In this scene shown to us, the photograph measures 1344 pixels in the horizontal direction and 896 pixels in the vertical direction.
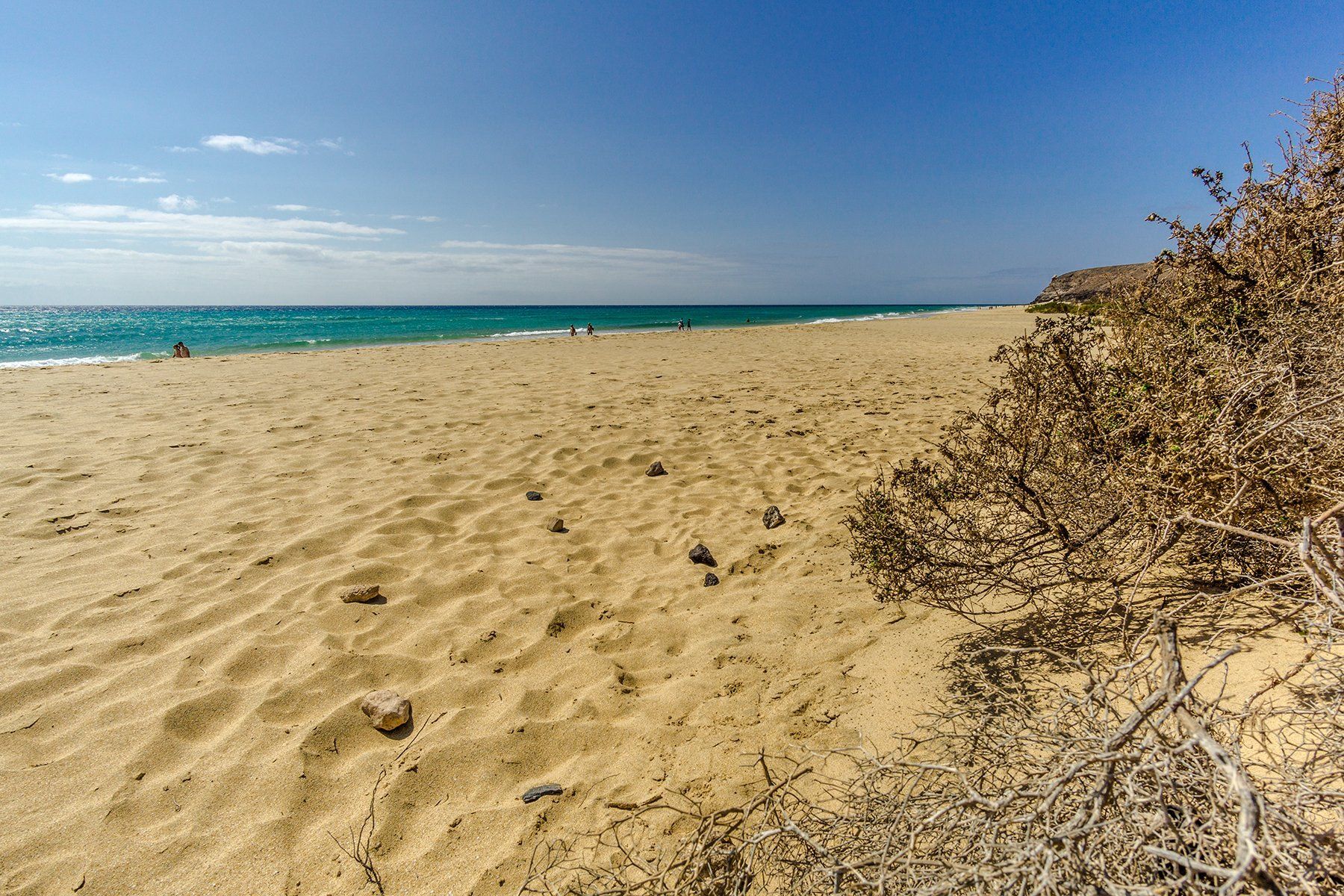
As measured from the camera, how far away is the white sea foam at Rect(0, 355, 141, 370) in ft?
52.1

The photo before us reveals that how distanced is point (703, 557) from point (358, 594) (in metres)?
1.97

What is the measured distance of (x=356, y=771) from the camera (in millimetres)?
2232

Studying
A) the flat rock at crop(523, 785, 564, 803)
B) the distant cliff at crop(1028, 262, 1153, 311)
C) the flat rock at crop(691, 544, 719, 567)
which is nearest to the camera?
the flat rock at crop(523, 785, 564, 803)

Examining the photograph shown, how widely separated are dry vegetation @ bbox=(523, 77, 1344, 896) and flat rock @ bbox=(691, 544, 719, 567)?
1.14 meters

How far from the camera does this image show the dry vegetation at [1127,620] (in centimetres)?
101

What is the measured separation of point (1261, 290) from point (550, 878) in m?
3.62

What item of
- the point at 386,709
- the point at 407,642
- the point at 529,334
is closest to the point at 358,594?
the point at 407,642

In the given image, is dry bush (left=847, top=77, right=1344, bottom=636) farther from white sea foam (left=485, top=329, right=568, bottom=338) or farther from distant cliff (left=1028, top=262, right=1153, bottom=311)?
distant cliff (left=1028, top=262, right=1153, bottom=311)

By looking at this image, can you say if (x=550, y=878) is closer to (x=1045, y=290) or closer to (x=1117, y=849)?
(x=1117, y=849)

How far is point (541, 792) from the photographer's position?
215 centimetres

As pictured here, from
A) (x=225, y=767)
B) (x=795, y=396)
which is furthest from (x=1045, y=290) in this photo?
(x=225, y=767)

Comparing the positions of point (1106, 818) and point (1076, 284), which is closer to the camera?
point (1106, 818)

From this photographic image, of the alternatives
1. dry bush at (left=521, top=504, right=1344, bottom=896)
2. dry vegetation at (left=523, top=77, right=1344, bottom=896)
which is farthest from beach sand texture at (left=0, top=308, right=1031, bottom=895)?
dry bush at (left=521, top=504, right=1344, bottom=896)

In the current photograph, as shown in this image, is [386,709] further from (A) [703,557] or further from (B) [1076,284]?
(B) [1076,284]
